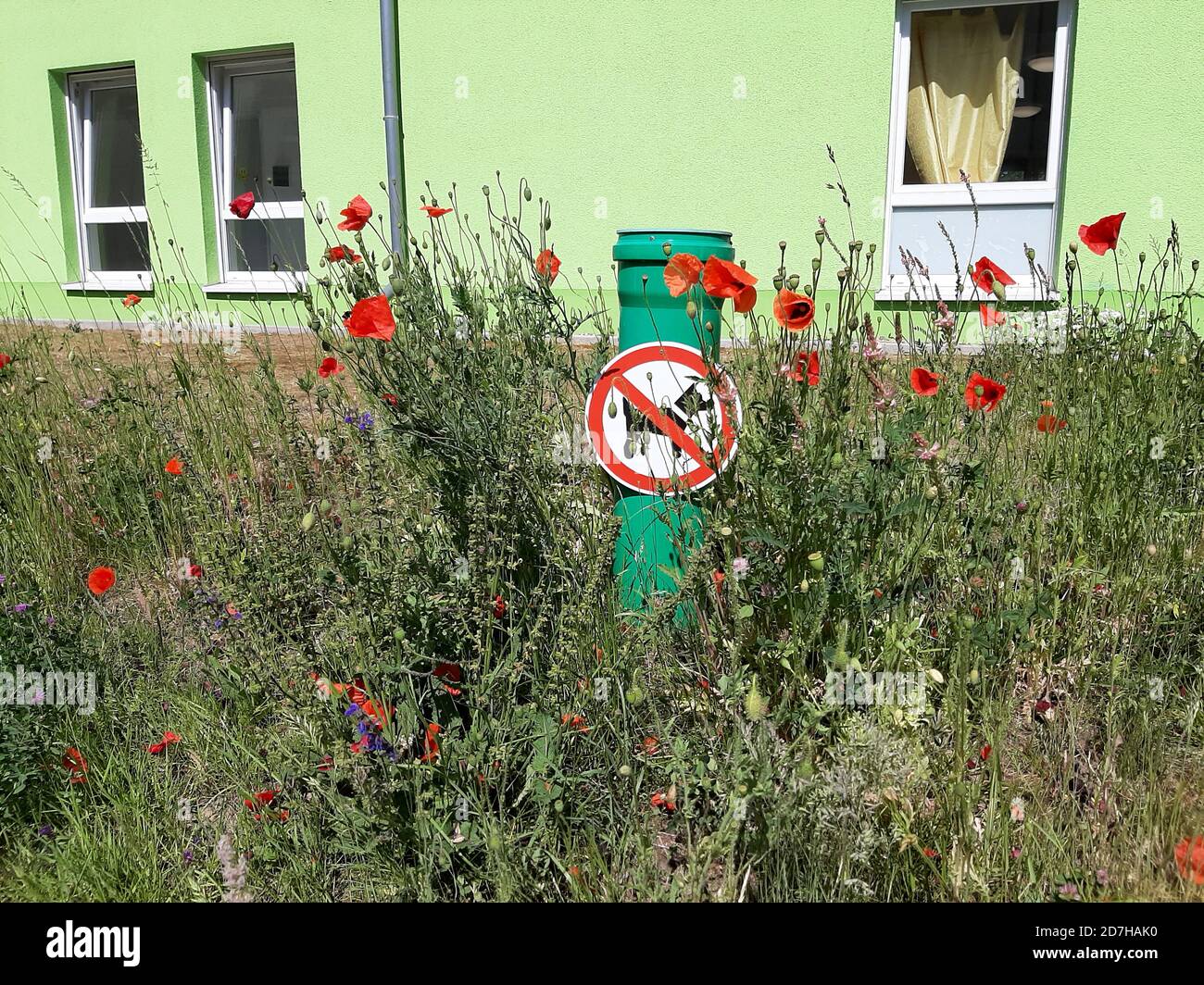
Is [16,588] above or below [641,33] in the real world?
below

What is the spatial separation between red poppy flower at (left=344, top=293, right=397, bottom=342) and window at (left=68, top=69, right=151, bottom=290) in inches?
288

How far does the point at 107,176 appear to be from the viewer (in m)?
8.60

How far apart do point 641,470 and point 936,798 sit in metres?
0.96

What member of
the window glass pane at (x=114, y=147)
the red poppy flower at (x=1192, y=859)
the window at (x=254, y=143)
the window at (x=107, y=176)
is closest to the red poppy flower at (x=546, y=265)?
the red poppy flower at (x=1192, y=859)

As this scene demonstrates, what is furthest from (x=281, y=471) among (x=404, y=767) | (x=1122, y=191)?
(x=1122, y=191)

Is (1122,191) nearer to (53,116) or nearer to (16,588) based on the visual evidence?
(16,588)

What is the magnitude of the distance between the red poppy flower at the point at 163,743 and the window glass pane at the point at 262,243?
644cm

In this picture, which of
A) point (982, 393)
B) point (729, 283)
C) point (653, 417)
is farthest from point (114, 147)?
point (982, 393)

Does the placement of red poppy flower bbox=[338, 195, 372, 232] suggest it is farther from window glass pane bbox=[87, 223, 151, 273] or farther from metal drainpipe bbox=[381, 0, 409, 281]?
window glass pane bbox=[87, 223, 151, 273]

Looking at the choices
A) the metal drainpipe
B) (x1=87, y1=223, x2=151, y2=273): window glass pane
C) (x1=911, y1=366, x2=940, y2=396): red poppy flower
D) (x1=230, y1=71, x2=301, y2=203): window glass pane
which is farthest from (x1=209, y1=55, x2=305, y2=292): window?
(x1=911, y1=366, x2=940, y2=396): red poppy flower

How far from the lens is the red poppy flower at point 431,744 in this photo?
5.62 feet

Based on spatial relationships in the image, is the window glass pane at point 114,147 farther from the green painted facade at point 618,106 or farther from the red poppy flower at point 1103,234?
the red poppy flower at point 1103,234

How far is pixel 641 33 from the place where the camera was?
6.30 metres

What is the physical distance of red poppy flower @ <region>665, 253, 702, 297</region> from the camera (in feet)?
6.72
